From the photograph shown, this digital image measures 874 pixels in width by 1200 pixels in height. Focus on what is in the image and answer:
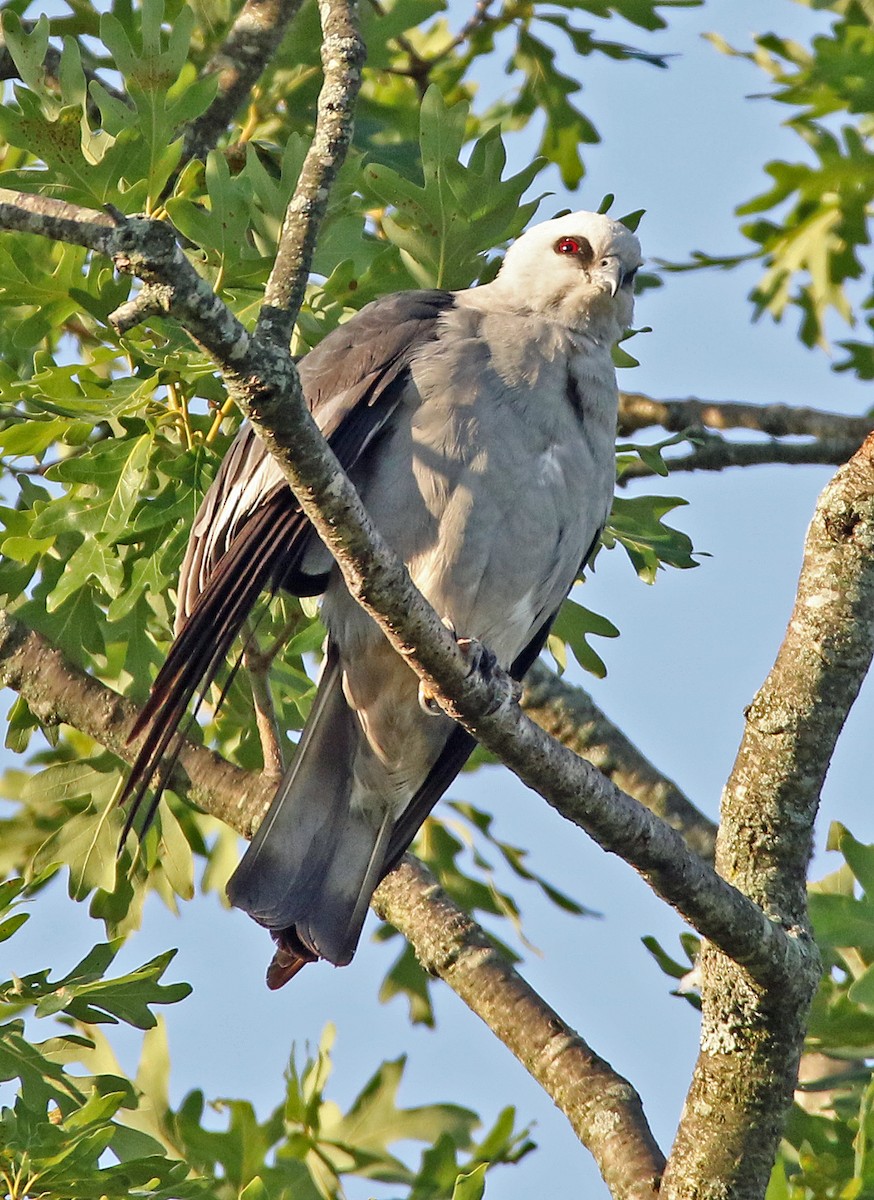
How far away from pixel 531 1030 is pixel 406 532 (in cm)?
160

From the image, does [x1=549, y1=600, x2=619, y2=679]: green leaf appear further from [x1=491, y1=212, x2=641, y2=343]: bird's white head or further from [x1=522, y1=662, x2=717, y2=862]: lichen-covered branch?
[x1=491, y1=212, x2=641, y2=343]: bird's white head

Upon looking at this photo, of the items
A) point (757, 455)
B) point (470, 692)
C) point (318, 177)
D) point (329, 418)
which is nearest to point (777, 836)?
point (470, 692)

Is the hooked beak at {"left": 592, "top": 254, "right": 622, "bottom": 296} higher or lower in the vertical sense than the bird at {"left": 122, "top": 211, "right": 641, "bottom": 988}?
higher

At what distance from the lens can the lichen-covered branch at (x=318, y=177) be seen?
2977 millimetres

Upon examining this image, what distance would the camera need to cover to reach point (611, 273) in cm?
526

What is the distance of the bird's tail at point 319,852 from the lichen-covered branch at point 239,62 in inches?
76.4

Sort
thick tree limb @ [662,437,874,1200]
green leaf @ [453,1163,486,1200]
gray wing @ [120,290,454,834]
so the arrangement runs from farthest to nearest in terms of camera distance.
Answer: thick tree limb @ [662,437,874,1200], gray wing @ [120,290,454,834], green leaf @ [453,1163,486,1200]

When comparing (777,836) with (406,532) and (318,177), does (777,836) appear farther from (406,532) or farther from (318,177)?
(318,177)

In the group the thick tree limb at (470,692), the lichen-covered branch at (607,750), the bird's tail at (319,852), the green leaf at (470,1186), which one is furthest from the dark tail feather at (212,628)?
the lichen-covered branch at (607,750)

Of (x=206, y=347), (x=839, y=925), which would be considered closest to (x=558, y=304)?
(x=839, y=925)

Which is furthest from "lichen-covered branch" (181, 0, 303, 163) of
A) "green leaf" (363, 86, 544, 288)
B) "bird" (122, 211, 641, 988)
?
"bird" (122, 211, 641, 988)

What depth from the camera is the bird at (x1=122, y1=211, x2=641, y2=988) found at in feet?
14.9

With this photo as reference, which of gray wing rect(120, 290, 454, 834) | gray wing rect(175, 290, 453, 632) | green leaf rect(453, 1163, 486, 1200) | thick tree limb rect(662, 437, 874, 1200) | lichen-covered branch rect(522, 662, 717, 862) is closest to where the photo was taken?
green leaf rect(453, 1163, 486, 1200)

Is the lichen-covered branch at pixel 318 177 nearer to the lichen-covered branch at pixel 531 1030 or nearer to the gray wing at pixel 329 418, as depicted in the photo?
the gray wing at pixel 329 418
